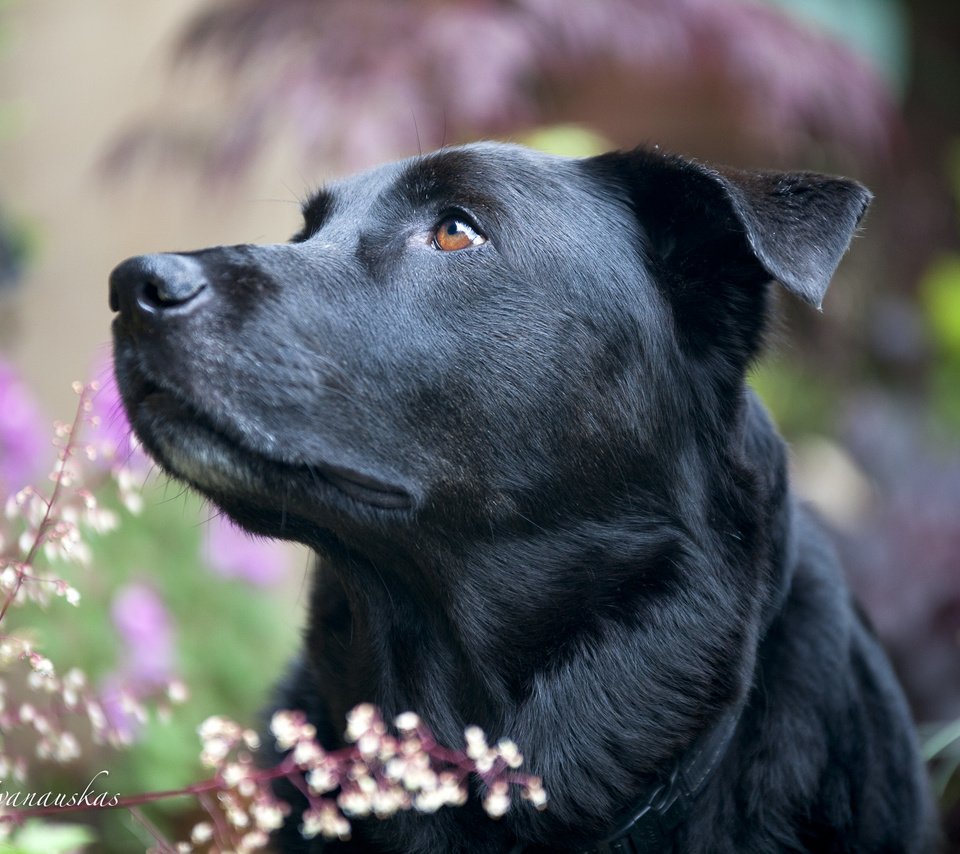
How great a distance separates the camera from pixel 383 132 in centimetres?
394

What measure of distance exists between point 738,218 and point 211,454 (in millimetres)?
936

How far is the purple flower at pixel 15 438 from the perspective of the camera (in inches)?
115

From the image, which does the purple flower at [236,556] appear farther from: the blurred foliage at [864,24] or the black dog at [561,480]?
the blurred foliage at [864,24]

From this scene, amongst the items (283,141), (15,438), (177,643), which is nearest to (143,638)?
(177,643)

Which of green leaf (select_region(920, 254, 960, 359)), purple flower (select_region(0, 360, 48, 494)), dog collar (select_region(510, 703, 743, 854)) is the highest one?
purple flower (select_region(0, 360, 48, 494))

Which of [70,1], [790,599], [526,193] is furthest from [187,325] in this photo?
[70,1]

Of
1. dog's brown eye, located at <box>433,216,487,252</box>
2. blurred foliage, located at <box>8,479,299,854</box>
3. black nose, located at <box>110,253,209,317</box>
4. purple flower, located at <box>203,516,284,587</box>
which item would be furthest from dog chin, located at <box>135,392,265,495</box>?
purple flower, located at <box>203,516,284,587</box>

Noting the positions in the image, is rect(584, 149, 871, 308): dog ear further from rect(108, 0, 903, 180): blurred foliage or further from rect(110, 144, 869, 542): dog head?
rect(108, 0, 903, 180): blurred foliage

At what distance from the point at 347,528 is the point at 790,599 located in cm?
92

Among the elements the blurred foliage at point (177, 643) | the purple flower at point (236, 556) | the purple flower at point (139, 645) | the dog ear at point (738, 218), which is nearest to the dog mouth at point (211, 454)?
the dog ear at point (738, 218)

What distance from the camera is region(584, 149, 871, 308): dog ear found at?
1.79 m

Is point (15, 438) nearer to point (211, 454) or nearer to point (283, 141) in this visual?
point (211, 454)

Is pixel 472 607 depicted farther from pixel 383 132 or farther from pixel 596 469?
pixel 383 132

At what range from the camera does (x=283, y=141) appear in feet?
16.5
